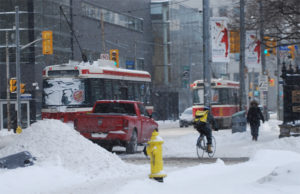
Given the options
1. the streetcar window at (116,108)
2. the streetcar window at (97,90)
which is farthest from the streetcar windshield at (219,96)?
the streetcar window at (116,108)

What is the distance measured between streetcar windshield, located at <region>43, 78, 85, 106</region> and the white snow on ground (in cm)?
1187

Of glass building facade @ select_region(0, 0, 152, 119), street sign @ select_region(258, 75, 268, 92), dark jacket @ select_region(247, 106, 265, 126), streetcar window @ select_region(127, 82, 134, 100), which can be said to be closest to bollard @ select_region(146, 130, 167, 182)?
dark jacket @ select_region(247, 106, 265, 126)

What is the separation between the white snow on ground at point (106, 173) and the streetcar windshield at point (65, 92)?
11.9m

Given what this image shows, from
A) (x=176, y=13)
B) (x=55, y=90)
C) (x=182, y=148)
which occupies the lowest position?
(x=182, y=148)

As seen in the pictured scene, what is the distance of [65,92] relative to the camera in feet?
93.1

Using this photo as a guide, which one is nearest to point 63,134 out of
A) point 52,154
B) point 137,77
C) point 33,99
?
point 52,154

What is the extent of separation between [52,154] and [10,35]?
39559 millimetres

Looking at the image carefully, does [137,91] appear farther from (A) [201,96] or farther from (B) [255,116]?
(A) [201,96]

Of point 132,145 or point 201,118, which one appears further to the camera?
point 132,145

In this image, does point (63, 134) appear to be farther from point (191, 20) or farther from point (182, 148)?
point (191, 20)

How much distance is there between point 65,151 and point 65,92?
13.6 m

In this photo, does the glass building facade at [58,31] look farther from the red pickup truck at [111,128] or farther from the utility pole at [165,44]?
the red pickup truck at [111,128]

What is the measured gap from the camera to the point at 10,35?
52625mm

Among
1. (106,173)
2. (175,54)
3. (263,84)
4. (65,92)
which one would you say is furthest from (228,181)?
(175,54)
